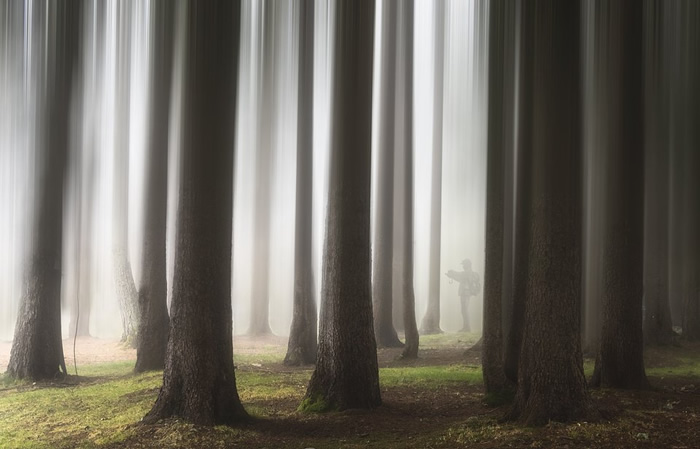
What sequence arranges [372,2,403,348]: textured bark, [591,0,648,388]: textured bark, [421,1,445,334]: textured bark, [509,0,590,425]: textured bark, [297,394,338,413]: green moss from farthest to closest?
[421,1,445,334]: textured bark, [372,2,403,348]: textured bark, [591,0,648,388]: textured bark, [297,394,338,413]: green moss, [509,0,590,425]: textured bark

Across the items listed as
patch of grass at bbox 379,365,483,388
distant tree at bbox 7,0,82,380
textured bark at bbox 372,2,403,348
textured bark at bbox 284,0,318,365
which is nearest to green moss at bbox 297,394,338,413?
patch of grass at bbox 379,365,483,388

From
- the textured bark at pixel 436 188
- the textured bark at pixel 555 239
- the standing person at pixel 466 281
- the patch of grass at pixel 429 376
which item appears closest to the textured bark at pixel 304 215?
the patch of grass at pixel 429 376

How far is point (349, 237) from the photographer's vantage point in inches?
497

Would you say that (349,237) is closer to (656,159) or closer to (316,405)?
(316,405)

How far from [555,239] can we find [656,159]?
1417 cm

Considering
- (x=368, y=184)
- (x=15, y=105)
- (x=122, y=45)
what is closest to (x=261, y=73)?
(x=122, y=45)

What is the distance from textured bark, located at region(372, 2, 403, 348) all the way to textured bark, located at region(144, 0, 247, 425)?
40.1 ft

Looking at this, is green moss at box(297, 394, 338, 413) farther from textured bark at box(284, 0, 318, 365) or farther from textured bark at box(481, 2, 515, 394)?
textured bark at box(284, 0, 318, 365)

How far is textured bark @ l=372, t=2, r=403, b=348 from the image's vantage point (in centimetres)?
2364

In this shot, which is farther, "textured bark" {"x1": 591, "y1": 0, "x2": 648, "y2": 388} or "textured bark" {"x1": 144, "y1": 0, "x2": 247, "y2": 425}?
"textured bark" {"x1": 591, "y1": 0, "x2": 648, "y2": 388}

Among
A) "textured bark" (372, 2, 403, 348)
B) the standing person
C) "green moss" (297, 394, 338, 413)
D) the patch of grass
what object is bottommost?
the patch of grass

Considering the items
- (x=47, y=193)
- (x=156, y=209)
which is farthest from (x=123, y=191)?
(x=47, y=193)

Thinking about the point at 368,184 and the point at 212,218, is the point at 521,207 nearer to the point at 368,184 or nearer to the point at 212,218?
the point at 368,184

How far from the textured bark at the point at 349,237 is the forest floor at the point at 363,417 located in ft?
2.04
